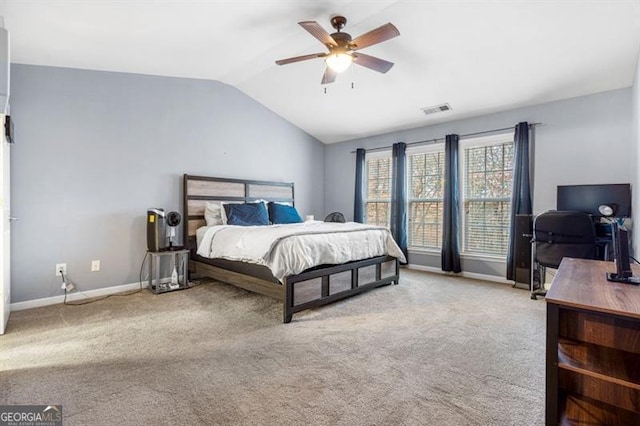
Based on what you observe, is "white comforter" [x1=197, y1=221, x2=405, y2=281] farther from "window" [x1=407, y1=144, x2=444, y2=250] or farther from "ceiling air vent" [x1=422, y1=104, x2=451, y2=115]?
"ceiling air vent" [x1=422, y1=104, x2=451, y2=115]

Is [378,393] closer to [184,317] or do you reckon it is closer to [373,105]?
[184,317]

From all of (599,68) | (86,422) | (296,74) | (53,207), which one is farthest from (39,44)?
(599,68)

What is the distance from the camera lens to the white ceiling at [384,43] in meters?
2.63

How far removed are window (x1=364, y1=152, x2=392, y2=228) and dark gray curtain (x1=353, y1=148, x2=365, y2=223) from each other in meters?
0.14

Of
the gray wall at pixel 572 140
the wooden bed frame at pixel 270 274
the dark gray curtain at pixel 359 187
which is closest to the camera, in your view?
the wooden bed frame at pixel 270 274

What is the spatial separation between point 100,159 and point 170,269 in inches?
61.6

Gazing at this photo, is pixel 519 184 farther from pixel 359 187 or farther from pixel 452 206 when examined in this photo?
pixel 359 187

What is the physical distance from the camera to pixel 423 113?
4691mm

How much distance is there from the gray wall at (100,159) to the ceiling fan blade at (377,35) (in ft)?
8.81

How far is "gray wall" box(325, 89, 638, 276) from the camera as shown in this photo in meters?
3.56

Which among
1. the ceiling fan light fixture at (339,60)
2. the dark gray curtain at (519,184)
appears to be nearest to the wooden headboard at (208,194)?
the ceiling fan light fixture at (339,60)

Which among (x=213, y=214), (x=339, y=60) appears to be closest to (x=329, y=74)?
(x=339, y=60)

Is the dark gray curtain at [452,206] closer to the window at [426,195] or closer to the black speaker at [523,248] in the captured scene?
the window at [426,195]

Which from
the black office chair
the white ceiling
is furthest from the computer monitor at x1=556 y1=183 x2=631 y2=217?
the white ceiling
